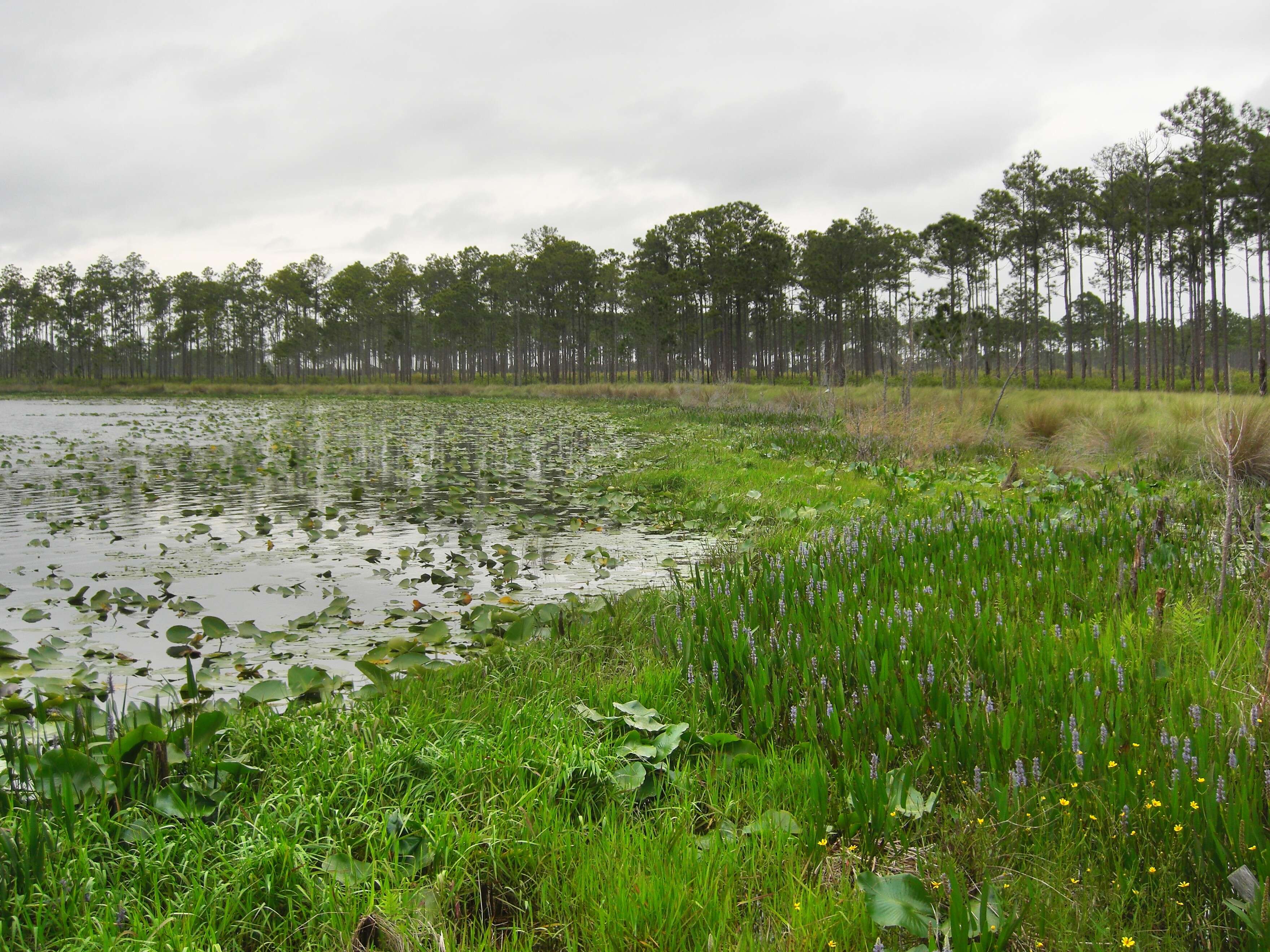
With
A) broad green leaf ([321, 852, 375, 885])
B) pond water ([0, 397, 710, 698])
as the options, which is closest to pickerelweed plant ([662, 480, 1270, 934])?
broad green leaf ([321, 852, 375, 885])

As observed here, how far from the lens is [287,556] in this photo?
23.6 feet

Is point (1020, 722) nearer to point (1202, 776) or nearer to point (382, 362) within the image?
point (1202, 776)

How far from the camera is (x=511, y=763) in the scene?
278 cm

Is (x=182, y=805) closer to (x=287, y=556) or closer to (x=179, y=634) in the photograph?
(x=179, y=634)

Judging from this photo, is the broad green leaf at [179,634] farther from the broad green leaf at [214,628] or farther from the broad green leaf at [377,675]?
the broad green leaf at [377,675]

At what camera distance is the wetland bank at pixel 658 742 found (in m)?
2.01

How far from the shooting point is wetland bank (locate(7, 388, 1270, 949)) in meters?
2.01

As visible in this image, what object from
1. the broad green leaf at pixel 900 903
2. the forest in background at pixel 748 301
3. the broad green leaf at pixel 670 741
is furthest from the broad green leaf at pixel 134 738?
the forest in background at pixel 748 301

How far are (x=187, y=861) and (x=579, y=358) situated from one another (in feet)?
235

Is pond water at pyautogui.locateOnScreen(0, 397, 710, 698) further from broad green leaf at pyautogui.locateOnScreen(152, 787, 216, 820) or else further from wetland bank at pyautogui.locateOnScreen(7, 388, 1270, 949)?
broad green leaf at pyautogui.locateOnScreen(152, 787, 216, 820)

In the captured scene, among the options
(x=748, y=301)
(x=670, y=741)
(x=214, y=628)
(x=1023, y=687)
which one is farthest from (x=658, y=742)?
(x=748, y=301)

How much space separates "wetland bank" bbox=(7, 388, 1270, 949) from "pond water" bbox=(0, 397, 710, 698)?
0.05 metres

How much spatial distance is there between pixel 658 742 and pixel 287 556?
5.52m

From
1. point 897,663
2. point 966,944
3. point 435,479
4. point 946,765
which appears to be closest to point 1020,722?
point 946,765
